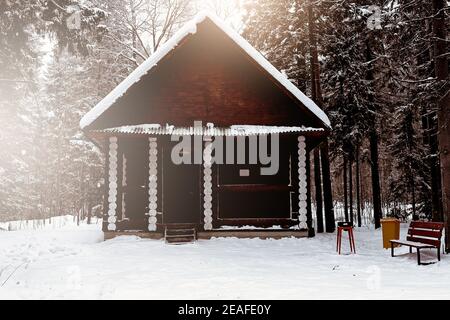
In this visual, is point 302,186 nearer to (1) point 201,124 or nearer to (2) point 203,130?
(2) point 203,130

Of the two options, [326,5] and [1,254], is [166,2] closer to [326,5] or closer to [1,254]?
[326,5]

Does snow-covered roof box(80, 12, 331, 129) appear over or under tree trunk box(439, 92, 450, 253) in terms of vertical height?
over

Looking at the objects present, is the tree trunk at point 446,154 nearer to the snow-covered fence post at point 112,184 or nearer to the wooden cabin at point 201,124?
the wooden cabin at point 201,124

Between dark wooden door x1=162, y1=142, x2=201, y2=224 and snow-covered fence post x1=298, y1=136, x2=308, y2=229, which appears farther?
dark wooden door x1=162, y1=142, x2=201, y2=224

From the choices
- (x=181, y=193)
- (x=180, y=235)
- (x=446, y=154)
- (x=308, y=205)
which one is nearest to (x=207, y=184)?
(x=180, y=235)

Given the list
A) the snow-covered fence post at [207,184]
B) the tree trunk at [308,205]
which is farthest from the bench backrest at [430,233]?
the snow-covered fence post at [207,184]

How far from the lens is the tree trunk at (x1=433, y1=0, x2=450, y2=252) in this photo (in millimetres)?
9336

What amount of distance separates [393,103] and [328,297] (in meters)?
16.3

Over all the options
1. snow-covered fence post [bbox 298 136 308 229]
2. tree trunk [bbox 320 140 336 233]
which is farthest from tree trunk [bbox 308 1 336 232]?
snow-covered fence post [bbox 298 136 308 229]

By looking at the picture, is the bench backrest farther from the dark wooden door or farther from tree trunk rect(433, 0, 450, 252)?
the dark wooden door

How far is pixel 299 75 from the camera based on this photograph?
702 inches

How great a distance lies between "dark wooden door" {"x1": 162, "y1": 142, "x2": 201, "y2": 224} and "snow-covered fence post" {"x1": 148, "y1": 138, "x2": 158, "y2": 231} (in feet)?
2.86

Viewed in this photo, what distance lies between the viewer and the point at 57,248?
10.4m
